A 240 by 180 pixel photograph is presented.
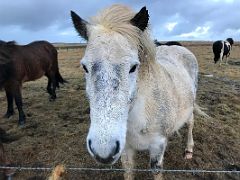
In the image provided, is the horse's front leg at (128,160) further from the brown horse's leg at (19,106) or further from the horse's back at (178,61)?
the brown horse's leg at (19,106)

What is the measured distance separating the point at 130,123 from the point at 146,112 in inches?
8.2

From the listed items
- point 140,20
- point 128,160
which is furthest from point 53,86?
point 140,20

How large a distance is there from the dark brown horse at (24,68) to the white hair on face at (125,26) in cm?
359

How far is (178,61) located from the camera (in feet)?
17.7

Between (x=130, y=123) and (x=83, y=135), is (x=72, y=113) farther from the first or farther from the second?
(x=130, y=123)

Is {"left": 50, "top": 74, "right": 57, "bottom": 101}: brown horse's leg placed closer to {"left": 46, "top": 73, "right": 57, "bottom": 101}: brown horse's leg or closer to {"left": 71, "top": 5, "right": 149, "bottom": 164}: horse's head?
{"left": 46, "top": 73, "right": 57, "bottom": 101}: brown horse's leg

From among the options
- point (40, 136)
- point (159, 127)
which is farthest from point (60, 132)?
point (159, 127)

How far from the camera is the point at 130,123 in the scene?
3.48 m

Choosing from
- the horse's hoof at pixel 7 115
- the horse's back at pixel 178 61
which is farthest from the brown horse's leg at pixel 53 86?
the horse's back at pixel 178 61

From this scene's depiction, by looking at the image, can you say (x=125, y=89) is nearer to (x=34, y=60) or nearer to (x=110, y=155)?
(x=110, y=155)

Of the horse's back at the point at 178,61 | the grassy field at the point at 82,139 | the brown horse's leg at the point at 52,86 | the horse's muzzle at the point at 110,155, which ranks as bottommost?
the grassy field at the point at 82,139

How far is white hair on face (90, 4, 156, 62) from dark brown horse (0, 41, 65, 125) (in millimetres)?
3595

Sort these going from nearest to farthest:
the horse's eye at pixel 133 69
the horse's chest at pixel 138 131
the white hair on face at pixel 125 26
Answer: the horse's eye at pixel 133 69
the white hair on face at pixel 125 26
the horse's chest at pixel 138 131

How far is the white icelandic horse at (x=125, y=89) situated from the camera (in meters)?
2.44
